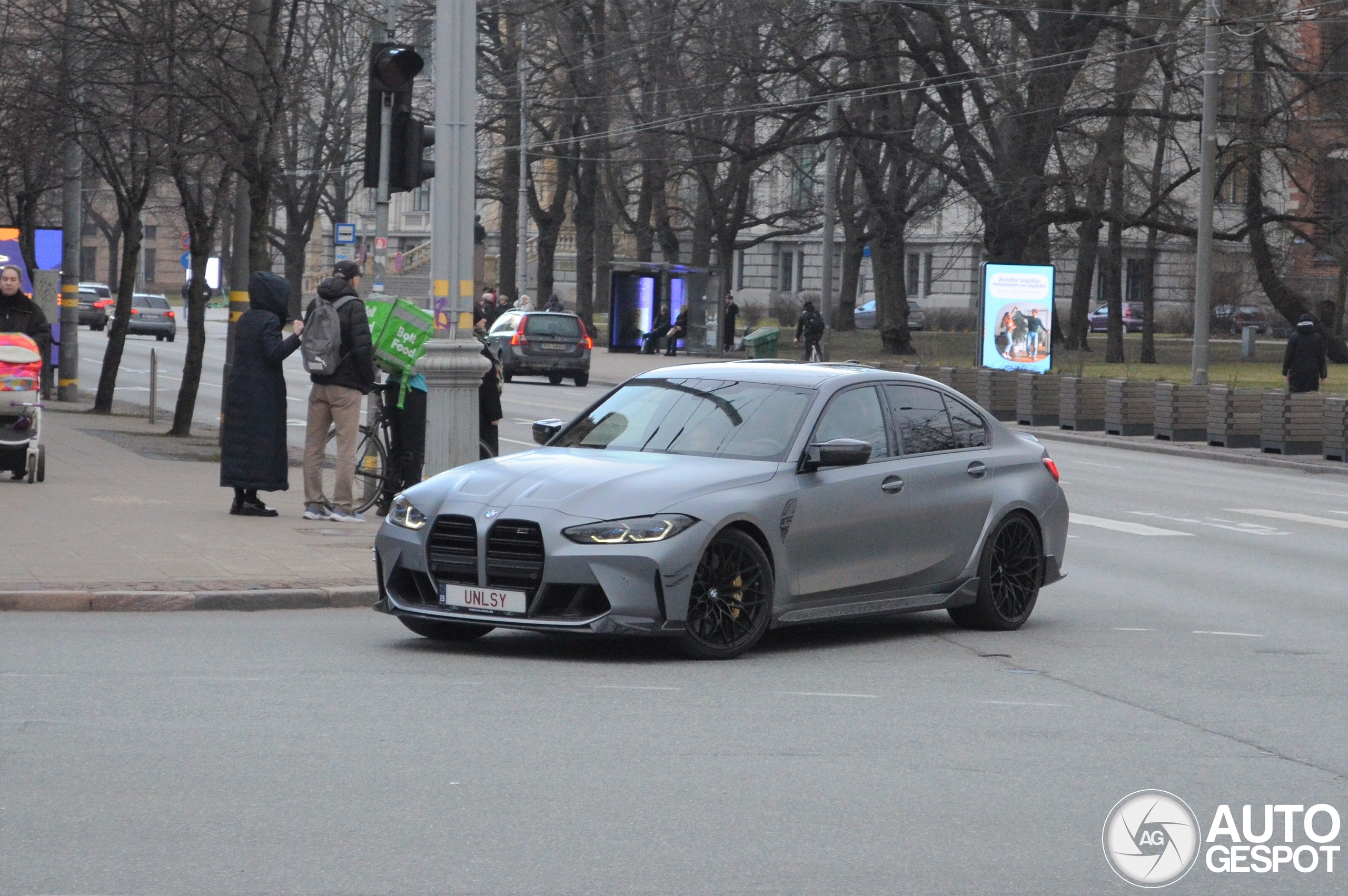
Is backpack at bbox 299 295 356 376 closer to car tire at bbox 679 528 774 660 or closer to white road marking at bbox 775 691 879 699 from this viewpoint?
car tire at bbox 679 528 774 660

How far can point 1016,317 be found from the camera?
122ft

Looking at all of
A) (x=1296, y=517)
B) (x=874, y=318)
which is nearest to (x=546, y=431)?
(x=1296, y=517)

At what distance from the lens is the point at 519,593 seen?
8781 mm

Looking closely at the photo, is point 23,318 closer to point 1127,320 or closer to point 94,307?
point 94,307

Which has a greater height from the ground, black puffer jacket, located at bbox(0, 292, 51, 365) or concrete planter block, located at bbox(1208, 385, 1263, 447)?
black puffer jacket, located at bbox(0, 292, 51, 365)

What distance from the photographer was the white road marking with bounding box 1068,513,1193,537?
1669cm

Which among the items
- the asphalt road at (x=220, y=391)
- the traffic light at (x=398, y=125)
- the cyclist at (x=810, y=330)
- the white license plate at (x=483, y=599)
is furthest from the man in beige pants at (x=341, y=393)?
the cyclist at (x=810, y=330)

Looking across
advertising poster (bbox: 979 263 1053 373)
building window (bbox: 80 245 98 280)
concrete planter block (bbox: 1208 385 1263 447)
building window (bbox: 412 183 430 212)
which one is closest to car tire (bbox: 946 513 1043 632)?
concrete planter block (bbox: 1208 385 1263 447)

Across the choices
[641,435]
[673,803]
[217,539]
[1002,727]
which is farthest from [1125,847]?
[217,539]

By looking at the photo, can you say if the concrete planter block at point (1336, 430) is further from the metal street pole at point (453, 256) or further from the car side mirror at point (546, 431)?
the car side mirror at point (546, 431)

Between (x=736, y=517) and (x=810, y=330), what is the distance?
40.1 m

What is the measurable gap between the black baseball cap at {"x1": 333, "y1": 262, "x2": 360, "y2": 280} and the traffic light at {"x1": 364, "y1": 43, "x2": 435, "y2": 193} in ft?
2.09

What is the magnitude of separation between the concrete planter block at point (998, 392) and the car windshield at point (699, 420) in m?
24.6

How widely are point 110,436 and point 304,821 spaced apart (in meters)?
18.4
